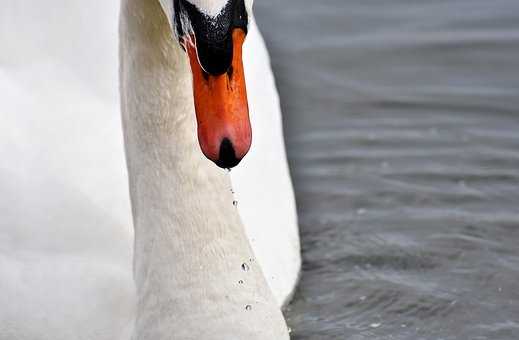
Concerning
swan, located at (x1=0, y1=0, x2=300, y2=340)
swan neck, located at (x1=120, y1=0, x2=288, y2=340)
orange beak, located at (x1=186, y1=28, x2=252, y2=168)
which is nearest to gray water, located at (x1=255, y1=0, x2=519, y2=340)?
swan, located at (x1=0, y1=0, x2=300, y2=340)

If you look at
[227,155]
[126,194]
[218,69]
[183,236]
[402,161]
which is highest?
[218,69]

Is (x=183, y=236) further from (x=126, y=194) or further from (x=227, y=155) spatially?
(x=227, y=155)

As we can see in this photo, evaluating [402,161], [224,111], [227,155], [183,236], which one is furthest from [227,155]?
[402,161]

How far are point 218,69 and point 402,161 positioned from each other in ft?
12.4

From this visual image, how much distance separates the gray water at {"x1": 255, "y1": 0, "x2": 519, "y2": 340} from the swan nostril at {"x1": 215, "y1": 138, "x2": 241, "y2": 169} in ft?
7.16

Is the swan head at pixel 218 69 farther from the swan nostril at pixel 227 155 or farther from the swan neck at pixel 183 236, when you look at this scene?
the swan neck at pixel 183 236

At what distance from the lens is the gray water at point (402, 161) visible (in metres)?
5.91

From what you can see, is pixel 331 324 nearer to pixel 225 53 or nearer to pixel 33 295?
pixel 33 295

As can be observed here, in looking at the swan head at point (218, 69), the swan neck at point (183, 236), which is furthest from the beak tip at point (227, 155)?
the swan neck at point (183, 236)

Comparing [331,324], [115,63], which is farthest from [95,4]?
[331,324]

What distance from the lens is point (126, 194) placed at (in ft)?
17.5

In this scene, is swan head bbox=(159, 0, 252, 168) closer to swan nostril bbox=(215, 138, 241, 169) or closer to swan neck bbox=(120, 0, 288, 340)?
swan nostril bbox=(215, 138, 241, 169)

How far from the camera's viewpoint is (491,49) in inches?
343

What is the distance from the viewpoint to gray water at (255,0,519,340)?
5.91 meters
